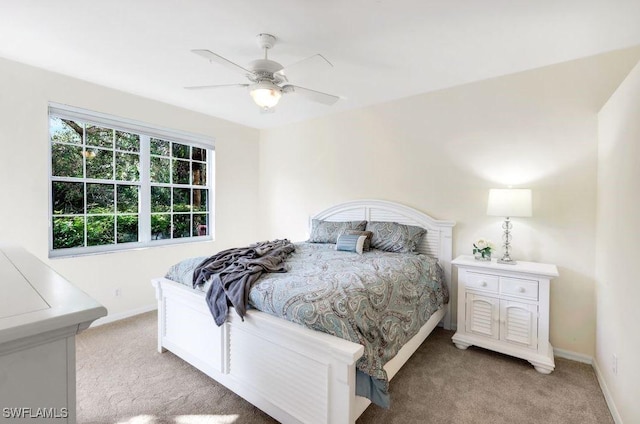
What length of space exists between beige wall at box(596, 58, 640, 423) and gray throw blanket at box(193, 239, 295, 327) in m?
2.11

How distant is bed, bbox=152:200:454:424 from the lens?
1.52 m

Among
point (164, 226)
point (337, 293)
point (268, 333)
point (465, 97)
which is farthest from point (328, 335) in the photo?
point (164, 226)

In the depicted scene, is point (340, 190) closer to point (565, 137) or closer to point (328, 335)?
point (565, 137)

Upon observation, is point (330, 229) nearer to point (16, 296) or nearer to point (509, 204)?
point (509, 204)

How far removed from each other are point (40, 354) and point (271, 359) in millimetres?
1354

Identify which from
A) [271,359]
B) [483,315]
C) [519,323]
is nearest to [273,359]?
[271,359]

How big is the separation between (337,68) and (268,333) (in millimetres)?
2310

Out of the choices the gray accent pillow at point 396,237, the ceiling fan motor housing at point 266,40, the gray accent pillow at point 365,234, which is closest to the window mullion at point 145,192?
the ceiling fan motor housing at point 266,40

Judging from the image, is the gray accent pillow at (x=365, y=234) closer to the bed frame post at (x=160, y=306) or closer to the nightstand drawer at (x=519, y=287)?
the nightstand drawer at (x=519, y=287)

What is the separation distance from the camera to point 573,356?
262 centimetres

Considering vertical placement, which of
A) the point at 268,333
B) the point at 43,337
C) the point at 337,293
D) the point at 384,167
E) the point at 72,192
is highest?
the point at 384,167

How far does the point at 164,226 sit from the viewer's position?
400 centimetres

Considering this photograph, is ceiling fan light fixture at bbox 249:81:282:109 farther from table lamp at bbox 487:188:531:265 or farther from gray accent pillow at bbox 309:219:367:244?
table lamp at bbox 487:188:531:265

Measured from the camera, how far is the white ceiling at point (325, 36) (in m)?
1.96
